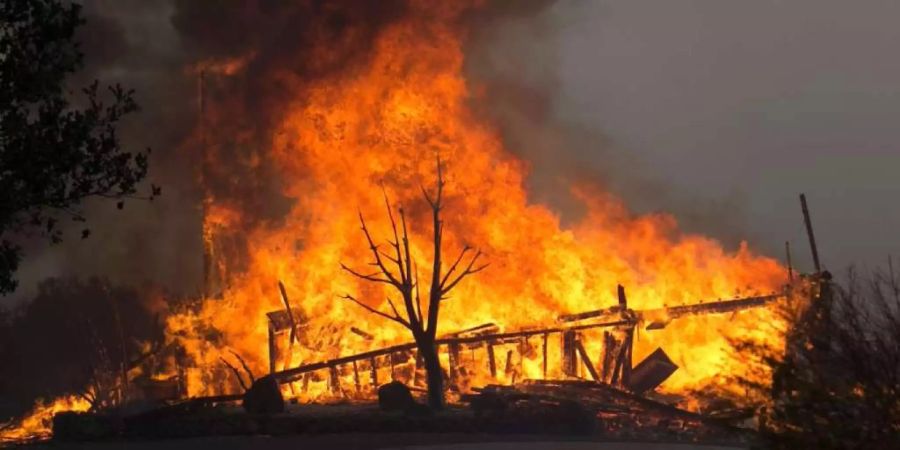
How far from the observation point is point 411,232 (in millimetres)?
38250

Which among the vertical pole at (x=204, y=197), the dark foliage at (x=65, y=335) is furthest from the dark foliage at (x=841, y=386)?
the dark foliage at (x=65, y=335)

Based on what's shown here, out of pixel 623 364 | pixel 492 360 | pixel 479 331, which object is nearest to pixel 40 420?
pixel 479 331

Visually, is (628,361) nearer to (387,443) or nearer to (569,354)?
(569,354)

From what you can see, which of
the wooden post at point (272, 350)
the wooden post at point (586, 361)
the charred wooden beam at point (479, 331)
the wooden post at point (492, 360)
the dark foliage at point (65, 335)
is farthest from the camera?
the dark foliage at point (65, 335)

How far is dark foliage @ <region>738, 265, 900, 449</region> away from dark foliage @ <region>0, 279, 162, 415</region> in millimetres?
52076

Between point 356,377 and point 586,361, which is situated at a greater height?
point 356,377

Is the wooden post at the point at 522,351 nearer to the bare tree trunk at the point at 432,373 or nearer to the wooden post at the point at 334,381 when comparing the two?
the bare tree trunk at the point at 432,373

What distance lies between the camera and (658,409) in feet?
93.0

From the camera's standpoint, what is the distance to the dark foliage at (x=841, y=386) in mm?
10094

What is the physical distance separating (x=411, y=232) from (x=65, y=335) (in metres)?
36.7

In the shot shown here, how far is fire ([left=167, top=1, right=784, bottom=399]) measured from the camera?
117 feet

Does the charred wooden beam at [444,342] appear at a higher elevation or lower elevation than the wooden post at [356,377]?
higher

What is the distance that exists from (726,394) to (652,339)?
22.7m

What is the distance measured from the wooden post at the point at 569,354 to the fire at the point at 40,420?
16271mm
